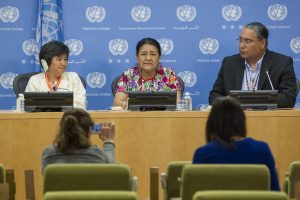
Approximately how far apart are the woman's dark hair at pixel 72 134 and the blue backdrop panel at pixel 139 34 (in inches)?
162

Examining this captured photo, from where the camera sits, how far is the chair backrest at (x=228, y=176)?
4.09m

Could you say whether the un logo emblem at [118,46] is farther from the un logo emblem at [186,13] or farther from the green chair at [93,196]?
the green chair at [93,196]

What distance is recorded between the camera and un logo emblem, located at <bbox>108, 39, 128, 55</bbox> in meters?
9.11

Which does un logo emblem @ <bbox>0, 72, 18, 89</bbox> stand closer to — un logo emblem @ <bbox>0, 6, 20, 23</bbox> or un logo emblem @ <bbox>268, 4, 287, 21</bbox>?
un logo emblem @ <bbox>0, 6, 20, 23</bbox>

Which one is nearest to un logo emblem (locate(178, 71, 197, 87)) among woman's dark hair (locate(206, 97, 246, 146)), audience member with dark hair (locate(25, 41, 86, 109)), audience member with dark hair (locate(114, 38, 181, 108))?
audience member with dark hair (locate(114, 38, 181, 108))

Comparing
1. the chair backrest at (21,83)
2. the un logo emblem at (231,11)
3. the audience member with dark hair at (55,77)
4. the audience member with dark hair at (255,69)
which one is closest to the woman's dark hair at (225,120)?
Result: the audience member with dark hair at (255,69)

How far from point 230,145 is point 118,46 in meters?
4.80

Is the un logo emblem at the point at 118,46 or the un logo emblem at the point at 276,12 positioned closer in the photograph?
the un logo emblem at the point at 118,46

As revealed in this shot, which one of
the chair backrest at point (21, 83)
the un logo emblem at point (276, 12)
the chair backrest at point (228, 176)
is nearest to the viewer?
the chair backrest at point (228, 176)

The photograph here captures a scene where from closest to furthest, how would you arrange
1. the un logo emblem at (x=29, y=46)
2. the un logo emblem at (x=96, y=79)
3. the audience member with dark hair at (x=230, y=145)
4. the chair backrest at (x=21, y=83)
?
the audience member with dark hair at (x=230, y=145)
the chair backrest at (x=21, y=83)
the un logo emblem at (x=29, y=46)
the un logo emblem at (x=96, y=79)

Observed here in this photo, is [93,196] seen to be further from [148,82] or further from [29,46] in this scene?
[29,46]

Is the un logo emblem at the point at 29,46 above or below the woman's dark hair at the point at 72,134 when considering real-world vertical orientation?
above

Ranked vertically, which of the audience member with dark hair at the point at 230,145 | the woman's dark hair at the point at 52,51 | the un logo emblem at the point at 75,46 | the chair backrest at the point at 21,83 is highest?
the un logo emblem at the point at 75,46

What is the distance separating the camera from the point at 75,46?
9.04 meters
